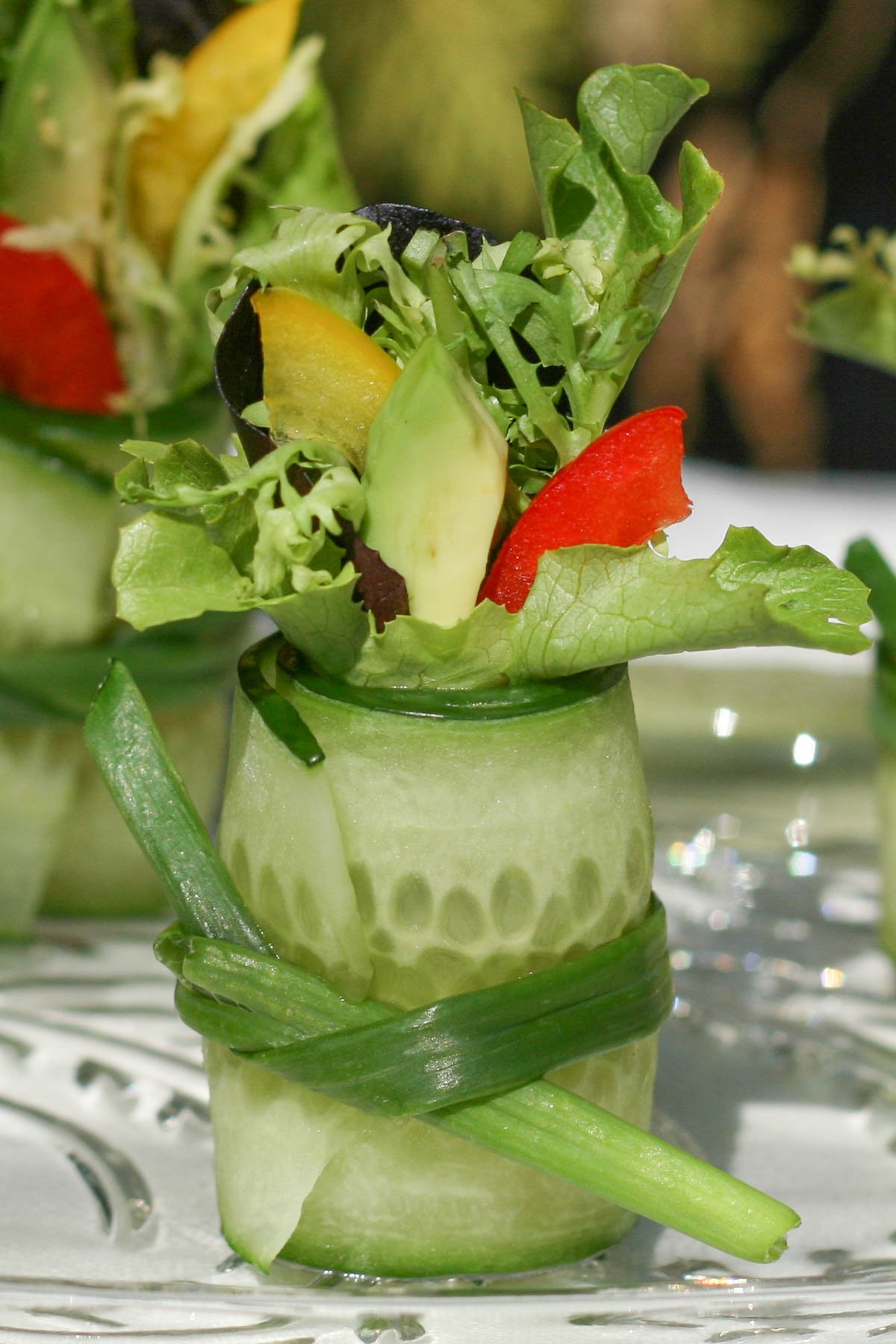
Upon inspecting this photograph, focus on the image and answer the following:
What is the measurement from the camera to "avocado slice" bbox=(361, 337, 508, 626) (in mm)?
622

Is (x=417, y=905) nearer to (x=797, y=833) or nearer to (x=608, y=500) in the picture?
(x=608, y=500)

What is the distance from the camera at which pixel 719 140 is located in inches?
111

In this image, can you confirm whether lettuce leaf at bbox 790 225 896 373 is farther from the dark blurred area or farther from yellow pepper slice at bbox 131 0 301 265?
the dark blurred area

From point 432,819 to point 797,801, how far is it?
2.64 ft

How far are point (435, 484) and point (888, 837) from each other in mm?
566

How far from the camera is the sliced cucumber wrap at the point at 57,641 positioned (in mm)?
1103

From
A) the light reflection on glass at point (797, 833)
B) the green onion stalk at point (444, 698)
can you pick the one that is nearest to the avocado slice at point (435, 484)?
the green onion stalk at point (444, 698)

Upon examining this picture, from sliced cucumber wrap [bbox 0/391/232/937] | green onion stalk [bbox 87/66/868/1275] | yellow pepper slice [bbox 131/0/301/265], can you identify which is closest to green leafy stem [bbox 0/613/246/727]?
sliced cucumber wrap [bbox 0/391/232/937]

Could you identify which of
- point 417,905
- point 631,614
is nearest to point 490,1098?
point 417,905

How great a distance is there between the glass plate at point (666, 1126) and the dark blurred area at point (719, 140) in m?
1.57

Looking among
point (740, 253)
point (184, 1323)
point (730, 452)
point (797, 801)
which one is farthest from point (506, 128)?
point (184, 1323)

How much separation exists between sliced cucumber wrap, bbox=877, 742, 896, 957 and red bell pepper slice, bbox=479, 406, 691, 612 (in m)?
0.45

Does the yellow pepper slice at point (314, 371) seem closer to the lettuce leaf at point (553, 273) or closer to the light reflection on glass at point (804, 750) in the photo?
the lettuce leaf at point (553, 273)

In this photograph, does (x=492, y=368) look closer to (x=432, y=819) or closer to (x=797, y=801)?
(x=432, y=819)
